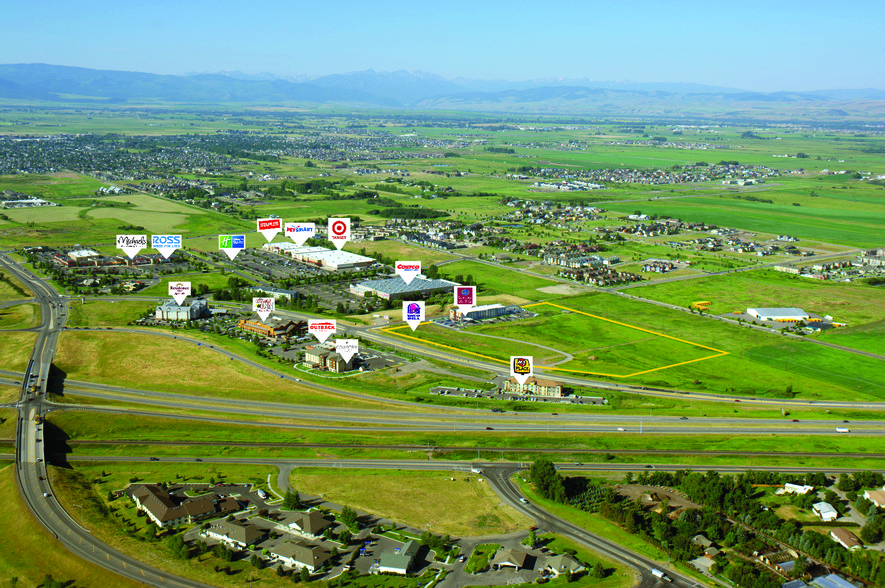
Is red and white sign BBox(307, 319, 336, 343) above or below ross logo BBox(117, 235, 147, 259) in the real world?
below

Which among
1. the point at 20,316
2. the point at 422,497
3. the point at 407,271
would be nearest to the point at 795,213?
the point at 407,271

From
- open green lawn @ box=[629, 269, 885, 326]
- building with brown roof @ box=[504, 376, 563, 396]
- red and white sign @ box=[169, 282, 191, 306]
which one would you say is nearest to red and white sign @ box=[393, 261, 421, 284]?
red and white sign @ box=[169, 282, 191, 306]

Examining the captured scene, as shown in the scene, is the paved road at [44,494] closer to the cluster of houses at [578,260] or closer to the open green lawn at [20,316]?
the open green lawn at [20,316]

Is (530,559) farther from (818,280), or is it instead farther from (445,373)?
(818,280)

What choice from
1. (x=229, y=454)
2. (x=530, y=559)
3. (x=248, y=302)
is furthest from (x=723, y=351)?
(x=248, y=302)

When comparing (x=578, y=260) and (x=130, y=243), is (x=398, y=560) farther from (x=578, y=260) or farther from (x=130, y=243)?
(x=130, y=243)

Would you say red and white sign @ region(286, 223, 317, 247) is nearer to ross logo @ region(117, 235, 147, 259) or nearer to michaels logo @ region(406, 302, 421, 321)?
michaels logo @ region(406, 302, 421, 321)

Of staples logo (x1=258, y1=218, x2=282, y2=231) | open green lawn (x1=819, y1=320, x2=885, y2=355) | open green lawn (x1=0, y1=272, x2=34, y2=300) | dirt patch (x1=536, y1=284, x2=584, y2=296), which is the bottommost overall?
open green lawn (x1=819, y1=320, x2=885, y2=355)
